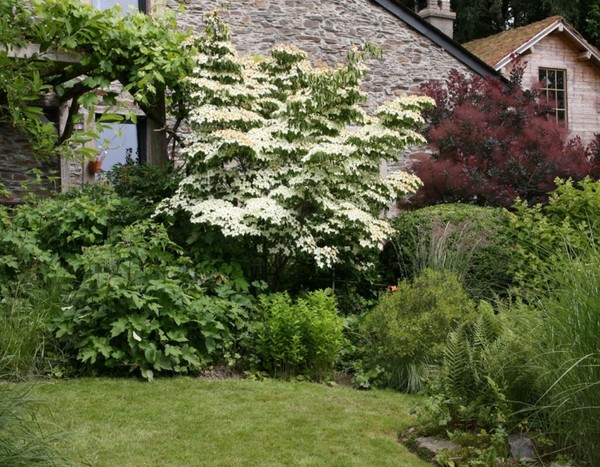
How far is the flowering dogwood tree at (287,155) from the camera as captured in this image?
711cm

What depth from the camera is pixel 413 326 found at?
6.35 meters

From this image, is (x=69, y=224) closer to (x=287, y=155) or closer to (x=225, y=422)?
(x=287, y=155)

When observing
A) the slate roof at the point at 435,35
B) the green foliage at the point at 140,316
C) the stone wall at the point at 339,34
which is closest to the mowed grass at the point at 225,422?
the green foliage at the point at 140,316

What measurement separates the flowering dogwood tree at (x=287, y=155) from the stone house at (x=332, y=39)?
16.0 ft

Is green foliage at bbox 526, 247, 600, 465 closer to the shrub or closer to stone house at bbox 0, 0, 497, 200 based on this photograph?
the shrub

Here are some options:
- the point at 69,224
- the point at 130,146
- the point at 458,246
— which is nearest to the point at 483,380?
the point at 458,246

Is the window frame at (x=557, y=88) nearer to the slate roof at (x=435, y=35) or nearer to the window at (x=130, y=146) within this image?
the slate roof at (x=435, y=35)

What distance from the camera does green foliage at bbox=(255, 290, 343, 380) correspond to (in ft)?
21.2

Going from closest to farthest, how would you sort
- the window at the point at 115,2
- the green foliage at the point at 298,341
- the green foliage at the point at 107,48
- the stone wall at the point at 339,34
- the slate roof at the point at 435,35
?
1. the green foliage at the point at 298,341
2. the green foliage at the point at 107,48
3. the window at the point at 115,2
4. the stone wall at the point at 339,34
5. the slate roof at the point at 435,35

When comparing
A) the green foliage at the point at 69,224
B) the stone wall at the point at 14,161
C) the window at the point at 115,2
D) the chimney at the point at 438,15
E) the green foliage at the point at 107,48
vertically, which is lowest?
the green foliage at the point at 69,224

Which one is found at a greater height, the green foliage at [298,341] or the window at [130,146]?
the window at [130,146]

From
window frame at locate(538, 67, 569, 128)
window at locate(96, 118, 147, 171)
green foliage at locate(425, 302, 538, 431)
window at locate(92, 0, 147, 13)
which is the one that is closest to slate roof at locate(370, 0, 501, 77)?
window frame at locate(538, 67, 569, 128)

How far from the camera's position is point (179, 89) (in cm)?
801

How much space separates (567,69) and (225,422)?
601 inches
